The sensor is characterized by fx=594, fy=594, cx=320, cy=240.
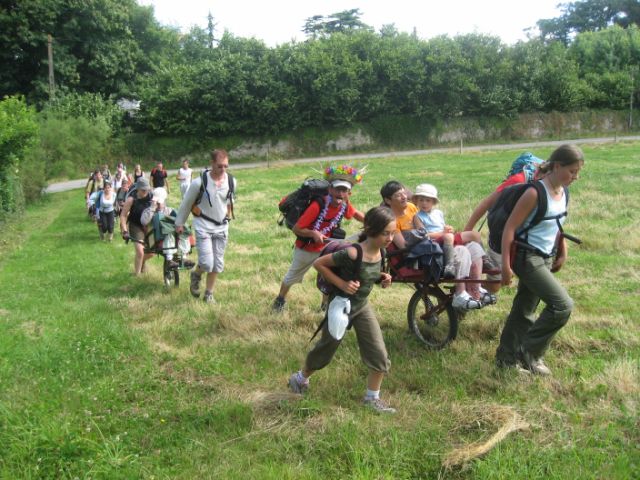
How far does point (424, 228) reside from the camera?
6480mm

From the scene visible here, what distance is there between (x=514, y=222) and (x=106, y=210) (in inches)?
473

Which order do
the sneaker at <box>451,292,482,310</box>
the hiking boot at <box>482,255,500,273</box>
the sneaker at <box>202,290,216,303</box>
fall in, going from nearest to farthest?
1. the sneaker at <box>451,292,482,310</box>
2. the hiking boot at <box>482,255,500,273</box>
3. the sneaker at <box>202,290,216,303</box>

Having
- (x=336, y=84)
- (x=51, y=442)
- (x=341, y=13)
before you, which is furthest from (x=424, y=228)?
(x=341, y=13)

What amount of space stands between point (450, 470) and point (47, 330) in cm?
542

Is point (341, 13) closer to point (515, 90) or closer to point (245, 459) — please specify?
point (515, 90)

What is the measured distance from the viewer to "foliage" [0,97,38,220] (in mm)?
17344

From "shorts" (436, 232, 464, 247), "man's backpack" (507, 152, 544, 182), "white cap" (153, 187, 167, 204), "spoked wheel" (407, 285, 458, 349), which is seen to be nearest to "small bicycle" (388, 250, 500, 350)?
"spoked wheel" (407, 285, 458, 349)

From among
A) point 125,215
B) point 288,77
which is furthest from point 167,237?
point 288,77

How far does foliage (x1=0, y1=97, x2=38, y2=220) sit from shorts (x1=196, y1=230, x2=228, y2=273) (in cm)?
1177

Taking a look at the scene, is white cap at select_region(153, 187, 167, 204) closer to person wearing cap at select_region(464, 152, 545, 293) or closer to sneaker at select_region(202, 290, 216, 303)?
sneaker at select_region(202, 290, 216, 303)

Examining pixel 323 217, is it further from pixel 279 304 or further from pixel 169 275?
pixel 169 275

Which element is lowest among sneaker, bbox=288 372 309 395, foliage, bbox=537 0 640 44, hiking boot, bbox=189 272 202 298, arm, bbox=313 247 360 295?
sneaker, bbox=288 372 309 395

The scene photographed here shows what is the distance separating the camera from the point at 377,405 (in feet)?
16.0

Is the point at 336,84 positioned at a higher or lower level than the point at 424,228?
higher
